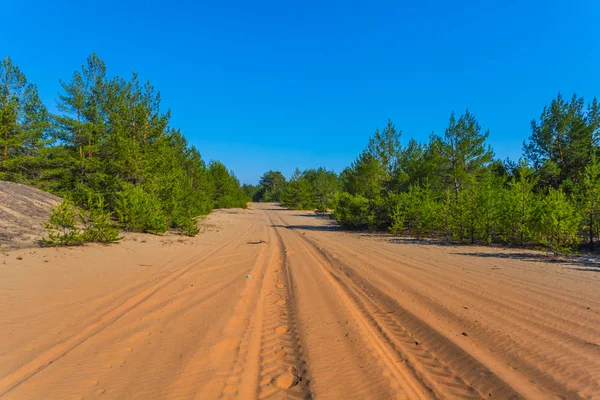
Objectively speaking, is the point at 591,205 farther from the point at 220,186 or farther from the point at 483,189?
the point at 220,186

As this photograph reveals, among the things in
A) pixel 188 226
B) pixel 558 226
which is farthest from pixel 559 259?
pixel 188 226

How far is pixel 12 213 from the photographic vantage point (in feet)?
38.7

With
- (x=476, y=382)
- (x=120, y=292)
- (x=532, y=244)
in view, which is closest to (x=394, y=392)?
(x=476, y=382)

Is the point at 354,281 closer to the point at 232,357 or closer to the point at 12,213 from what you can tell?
the point at 232,357

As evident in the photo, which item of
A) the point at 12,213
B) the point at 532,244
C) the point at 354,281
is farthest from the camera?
A: the point at 532,244

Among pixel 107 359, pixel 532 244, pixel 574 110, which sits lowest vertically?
pixel 107 359

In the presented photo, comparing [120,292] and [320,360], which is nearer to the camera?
[320,360]

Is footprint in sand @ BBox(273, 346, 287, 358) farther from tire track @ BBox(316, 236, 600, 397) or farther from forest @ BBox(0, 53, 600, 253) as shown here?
forest @ BBox(0, 53, 600, 253)

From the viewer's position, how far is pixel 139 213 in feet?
48.9

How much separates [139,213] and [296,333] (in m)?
13.7

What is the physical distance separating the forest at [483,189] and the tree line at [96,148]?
13.3 metres

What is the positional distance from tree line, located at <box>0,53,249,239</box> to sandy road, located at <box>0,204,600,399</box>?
10.9 m

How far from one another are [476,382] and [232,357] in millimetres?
2512

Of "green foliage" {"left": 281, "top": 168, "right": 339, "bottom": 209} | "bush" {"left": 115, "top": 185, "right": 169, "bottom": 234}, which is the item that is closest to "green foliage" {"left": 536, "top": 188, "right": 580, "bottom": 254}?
"bush" {"left": 115, "top": 185, "right": 169, "bottom": 234}
